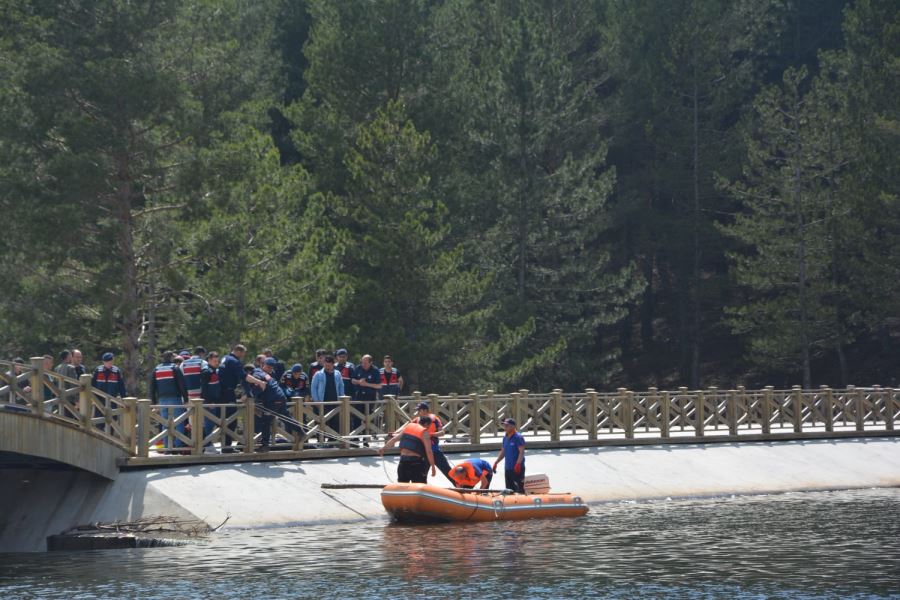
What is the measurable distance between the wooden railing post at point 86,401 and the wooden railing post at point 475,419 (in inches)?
384

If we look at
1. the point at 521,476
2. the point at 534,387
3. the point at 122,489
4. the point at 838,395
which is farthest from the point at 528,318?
the point at 122,489

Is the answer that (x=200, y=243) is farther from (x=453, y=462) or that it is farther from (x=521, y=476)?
(x=521, y=476)

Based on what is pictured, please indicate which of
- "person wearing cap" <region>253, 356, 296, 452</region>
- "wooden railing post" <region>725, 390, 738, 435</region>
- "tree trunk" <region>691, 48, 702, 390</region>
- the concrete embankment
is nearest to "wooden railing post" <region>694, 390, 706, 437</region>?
"wooden railing post" <region>725, 390, 738, 435</region>

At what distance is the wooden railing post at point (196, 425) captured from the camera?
26500mm

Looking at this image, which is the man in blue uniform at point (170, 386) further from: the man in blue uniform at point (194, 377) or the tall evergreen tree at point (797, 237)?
the tall evergreen tree at point (797, 237)

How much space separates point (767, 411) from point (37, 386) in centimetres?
2152

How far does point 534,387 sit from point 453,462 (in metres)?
26.1

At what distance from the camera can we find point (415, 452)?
26.5 m

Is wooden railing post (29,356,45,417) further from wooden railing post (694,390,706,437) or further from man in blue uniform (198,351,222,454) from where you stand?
wooden railing post (694,390,706,437)

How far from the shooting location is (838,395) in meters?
41.0

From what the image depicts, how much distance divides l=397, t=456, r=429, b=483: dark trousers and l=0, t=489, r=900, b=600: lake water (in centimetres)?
112

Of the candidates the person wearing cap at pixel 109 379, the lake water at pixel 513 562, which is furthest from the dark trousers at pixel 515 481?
the person wearing cap at pixel 109 379

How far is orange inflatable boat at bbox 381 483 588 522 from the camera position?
84.4 ft

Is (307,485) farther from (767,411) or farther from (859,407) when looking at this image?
(859,407)
